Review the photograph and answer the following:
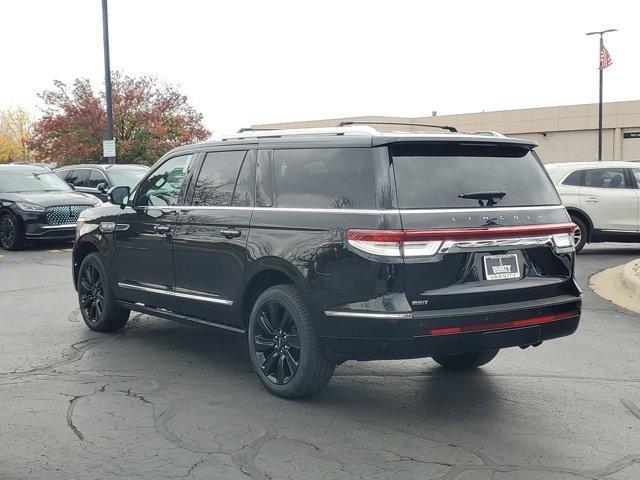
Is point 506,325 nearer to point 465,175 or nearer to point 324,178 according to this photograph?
point 465,175

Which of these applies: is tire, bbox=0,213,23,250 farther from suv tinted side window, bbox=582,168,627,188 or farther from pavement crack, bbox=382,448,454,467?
pavement crack, bbox=382,448,454,467

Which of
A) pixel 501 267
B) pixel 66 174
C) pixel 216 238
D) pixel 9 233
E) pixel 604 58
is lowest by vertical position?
pixel 9 233

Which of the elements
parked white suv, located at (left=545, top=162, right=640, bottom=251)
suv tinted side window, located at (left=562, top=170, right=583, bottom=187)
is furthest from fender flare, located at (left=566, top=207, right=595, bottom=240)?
suv tinted side window, located at (left=562, top=170, right=583, bottom=187)

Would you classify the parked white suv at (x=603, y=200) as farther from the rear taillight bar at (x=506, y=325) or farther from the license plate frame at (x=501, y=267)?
the license plate frame at (x=501, y=267)

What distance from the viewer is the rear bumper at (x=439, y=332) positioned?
488 cm

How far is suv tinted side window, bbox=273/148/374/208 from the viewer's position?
17.1ft

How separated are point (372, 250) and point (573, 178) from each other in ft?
35.9

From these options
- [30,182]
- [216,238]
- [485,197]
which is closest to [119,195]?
[216,238]

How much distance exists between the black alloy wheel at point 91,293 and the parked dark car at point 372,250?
1.71 metres

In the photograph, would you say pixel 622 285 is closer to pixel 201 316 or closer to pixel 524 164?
pixel 524 164

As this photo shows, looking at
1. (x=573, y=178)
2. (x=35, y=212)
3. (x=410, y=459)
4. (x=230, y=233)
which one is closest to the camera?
(x=410, y=459)

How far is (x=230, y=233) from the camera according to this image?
236 inches

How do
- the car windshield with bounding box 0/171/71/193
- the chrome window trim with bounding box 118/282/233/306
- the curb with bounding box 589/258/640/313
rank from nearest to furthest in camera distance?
1. the chrome window trim with bounding box 118/282/233/306
2. the curb with bounding box 589/258/640/313
3. the car windshield with bounding box 0/171/71/193

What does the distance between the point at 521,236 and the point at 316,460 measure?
193cm
